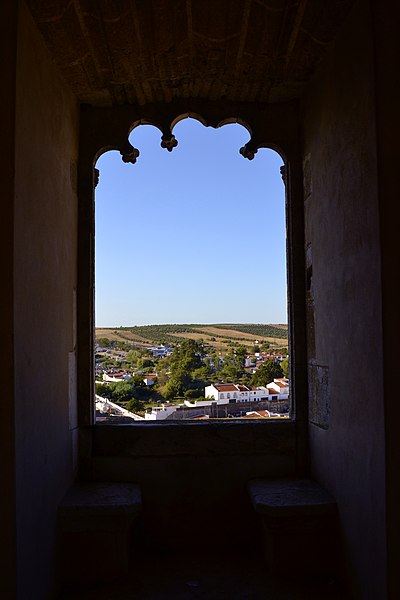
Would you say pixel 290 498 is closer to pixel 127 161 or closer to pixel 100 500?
pixel 100 500

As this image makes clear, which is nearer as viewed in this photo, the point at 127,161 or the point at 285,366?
the point at 127,161

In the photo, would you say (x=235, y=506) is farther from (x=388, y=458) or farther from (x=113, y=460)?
(x=388, y=458)

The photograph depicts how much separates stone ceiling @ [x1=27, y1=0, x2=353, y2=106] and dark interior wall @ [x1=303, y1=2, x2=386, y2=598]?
6.5 inches

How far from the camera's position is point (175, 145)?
290cm

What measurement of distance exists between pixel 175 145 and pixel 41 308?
52.4 inches

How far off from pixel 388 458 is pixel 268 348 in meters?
1.37

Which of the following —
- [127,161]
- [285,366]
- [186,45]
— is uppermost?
[186,45]

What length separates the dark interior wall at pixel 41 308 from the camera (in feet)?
5.90

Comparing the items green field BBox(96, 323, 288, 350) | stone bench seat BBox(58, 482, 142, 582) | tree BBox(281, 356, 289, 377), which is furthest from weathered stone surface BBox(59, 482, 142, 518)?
tree BBox(281, 356, 289, 377)

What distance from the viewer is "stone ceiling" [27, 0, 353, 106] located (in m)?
2.06

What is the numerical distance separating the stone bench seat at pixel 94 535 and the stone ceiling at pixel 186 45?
2025 mm

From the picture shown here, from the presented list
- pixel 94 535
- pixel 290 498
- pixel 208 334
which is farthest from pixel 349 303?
pixel 94 535

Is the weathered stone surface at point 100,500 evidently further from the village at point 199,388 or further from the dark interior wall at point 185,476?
the village at point 199,388

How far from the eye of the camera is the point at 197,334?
124 inches
